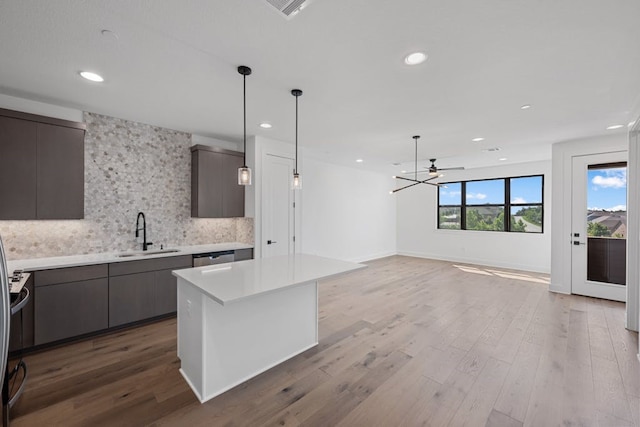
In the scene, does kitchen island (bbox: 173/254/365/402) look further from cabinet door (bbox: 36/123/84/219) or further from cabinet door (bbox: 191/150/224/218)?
cabinet door (bbox: 36/123/84/219)

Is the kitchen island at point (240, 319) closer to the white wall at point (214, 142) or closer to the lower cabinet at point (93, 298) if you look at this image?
the lower cabinet at point (93, 298)

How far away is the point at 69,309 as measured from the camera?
292 cm

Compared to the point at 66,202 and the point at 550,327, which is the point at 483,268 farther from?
the point at 66,202

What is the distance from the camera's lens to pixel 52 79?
2.55 m

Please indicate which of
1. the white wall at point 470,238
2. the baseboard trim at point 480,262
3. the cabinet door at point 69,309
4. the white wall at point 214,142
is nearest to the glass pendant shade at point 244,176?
the cabinet door at point 69,309

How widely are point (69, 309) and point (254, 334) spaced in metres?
2.20

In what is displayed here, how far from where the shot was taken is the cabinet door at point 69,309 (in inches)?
109

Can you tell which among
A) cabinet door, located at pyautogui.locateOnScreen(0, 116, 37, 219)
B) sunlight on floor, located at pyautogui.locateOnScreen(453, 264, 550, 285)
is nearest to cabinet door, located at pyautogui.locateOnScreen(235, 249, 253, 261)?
cabinet door, located at pyautogui.locateOnScreen(0, 116, 37, 219)

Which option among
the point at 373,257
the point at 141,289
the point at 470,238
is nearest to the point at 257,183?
the point at 141,289

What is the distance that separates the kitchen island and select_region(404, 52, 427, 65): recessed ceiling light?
6.15 ft

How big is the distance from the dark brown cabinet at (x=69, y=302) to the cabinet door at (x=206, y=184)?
1.44 metres

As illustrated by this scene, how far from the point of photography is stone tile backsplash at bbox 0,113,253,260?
3.19 metres

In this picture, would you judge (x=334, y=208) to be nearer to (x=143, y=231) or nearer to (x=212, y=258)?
(x=212, y=258)

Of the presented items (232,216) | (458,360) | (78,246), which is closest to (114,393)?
(78,246)
